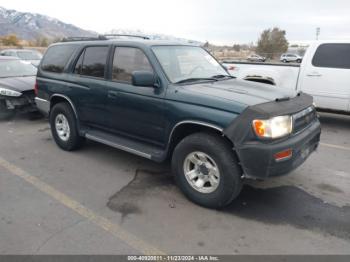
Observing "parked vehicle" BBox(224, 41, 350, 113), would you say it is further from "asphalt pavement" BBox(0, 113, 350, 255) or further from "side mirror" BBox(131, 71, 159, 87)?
"side mirror" BBox(131, 71, 159, 87)

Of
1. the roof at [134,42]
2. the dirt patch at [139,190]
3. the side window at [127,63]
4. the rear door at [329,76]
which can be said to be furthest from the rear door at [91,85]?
the rear door at [329,76]

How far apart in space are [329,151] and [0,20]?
181m

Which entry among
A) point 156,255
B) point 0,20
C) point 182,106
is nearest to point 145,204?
point 156,255

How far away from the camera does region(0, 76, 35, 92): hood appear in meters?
7.53

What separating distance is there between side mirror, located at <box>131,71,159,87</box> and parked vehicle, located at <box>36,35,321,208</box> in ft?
0.04

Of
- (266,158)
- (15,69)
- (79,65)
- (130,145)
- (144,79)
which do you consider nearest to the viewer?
(266,158)

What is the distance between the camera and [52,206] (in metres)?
3.67

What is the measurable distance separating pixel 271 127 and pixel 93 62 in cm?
299

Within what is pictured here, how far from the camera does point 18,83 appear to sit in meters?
7.79

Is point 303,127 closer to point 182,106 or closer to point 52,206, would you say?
point 182,106

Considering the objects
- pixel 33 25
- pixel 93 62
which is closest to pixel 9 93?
pixel 93 62

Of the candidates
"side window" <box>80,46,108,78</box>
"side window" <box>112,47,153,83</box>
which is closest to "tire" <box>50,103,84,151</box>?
"side window" <box>80,46,108,78</box>

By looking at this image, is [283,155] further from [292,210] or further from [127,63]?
[127,63]

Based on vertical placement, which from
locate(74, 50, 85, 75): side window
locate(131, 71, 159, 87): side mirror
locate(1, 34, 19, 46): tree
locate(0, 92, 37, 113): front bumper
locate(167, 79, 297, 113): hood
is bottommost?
locate(0, 92, 37, 113): front bumper
